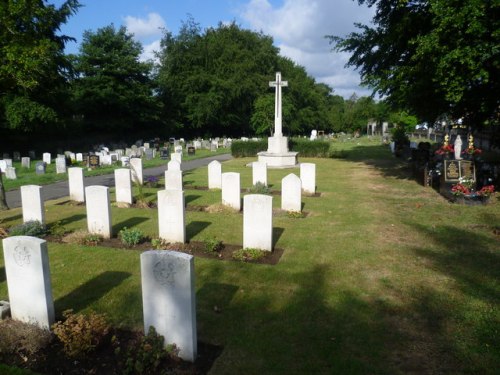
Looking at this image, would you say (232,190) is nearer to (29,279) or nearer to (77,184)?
(77,184)

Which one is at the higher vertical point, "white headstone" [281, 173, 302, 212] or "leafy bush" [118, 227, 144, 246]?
"white headstone" [281, 173, 302, 212]

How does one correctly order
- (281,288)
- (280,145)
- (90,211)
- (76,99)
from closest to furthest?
1. (281,288)
2. (90,211)
3. (280,145)
4. (76,99)

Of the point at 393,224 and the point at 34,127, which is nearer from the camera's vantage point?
the point at 393,224

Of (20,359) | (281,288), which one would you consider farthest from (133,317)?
(281,288)

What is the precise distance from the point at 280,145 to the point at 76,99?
28.1m

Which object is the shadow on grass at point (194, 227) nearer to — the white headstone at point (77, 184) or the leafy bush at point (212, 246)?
the leafy bush at point (212, 246)

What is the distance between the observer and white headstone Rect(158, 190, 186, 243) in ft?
26.6

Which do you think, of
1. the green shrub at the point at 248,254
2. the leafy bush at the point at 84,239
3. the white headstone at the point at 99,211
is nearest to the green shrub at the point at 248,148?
the white headstone at the point at 99,211

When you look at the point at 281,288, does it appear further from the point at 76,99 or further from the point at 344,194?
the point at 76,99

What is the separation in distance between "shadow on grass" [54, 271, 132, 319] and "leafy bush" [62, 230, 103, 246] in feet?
6.09

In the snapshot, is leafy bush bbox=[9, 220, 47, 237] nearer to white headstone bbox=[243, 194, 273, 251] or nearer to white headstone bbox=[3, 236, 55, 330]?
white headstone bbox=[3, 236, 55, 330]

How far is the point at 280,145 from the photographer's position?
75.1 feet

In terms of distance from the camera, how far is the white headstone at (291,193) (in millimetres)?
10758

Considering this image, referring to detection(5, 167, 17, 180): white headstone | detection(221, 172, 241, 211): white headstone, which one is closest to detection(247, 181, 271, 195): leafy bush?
detection(221, 172, 241, 211): white headstone
